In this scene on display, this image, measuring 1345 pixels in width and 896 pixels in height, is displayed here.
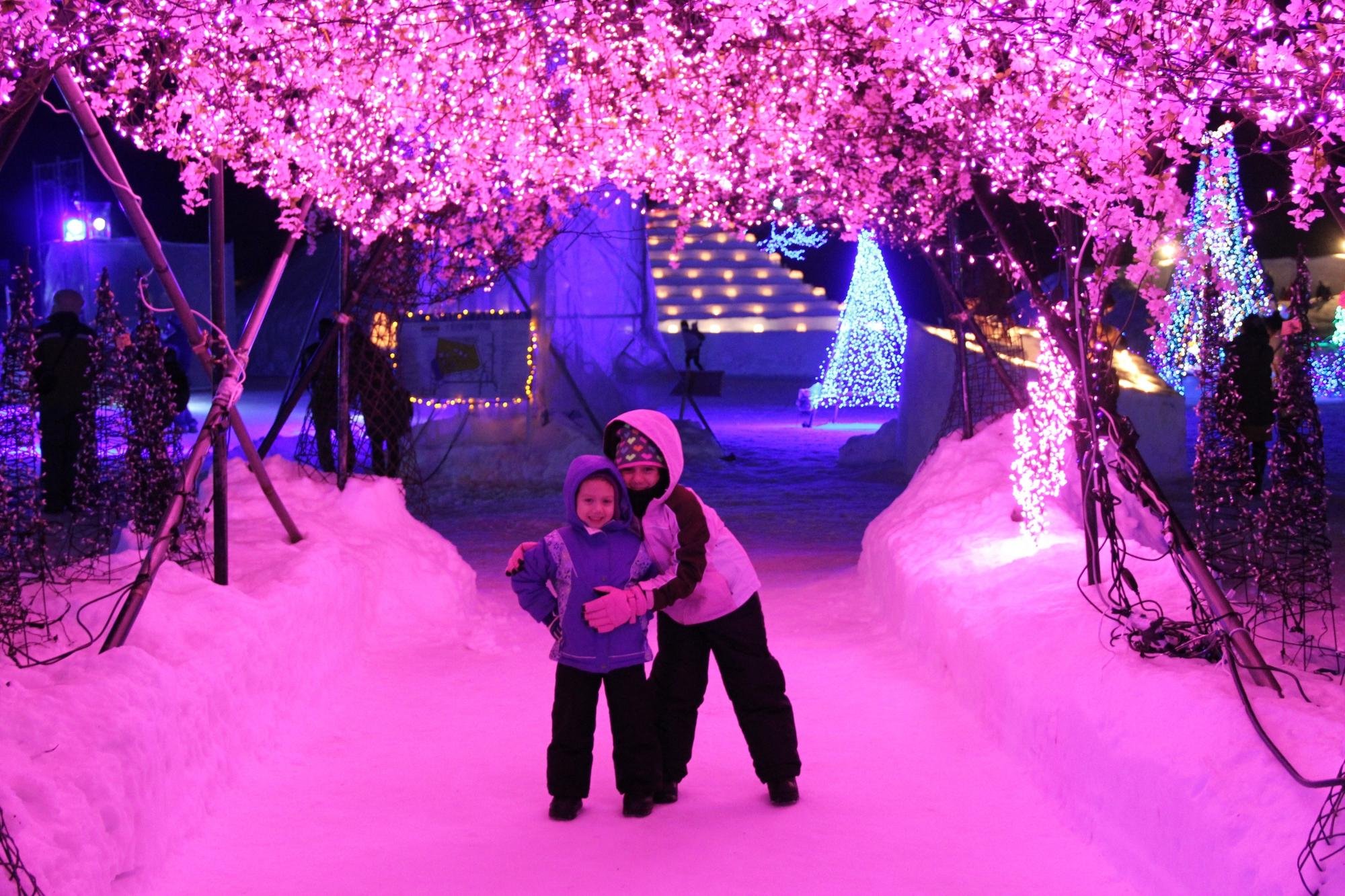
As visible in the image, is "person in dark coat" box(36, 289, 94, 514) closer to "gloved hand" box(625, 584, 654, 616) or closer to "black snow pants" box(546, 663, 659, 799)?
"black snow pants" box(546, 663, 659, 799)

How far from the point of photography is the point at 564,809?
4266 mm

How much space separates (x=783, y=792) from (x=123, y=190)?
3.68 meters

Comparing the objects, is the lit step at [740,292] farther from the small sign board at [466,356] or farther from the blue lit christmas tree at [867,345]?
the small sign board at [466,356]

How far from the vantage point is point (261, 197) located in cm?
2858

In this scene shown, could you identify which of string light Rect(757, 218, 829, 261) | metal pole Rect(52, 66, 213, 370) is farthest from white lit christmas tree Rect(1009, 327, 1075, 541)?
string light Rect(757, 218, 829, 261)

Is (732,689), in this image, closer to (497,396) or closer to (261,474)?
(261,474)

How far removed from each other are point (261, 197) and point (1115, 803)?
91.4 ft

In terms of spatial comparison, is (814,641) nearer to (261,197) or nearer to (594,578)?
(594,578)

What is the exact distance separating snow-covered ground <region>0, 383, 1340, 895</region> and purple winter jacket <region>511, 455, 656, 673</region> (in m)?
0.58

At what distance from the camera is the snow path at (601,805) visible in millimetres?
3762

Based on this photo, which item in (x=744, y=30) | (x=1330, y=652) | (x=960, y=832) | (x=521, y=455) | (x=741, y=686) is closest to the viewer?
(x=960, y=832)

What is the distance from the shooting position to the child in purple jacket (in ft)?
14.0

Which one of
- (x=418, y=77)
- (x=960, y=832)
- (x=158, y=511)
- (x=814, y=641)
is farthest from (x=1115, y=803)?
(x=158, y=511)

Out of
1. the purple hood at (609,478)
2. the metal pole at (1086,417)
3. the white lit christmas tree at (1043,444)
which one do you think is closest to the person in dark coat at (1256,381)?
the white lit christmas tree at (1043,444)
